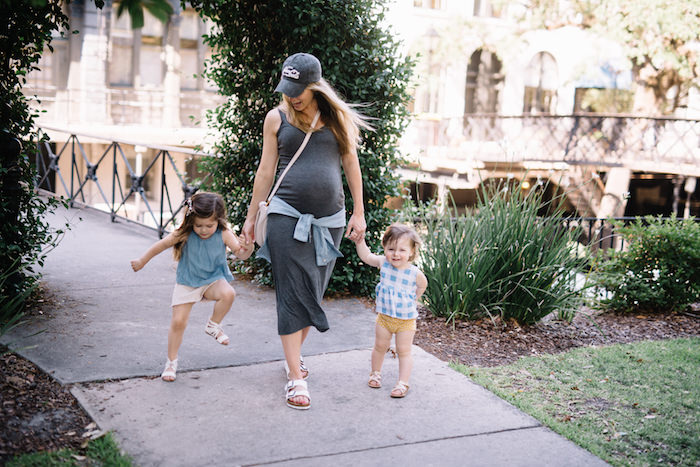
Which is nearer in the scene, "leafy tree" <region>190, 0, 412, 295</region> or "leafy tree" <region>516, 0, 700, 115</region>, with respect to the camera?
"leafy tree" <region>190, 0, 412, 295</region>

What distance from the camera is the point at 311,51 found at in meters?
5.79

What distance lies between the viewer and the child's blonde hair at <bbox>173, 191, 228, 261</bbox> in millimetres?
3863

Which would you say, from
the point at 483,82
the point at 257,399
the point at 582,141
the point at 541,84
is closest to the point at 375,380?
the point at 257,399

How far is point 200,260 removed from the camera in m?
3.96

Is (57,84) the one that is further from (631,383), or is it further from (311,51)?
(631,383)

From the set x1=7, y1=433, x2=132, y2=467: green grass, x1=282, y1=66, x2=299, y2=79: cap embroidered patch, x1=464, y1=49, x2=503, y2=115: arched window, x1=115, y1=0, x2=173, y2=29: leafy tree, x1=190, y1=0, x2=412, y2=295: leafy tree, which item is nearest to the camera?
x1=115, y1=0, x2=173, y2=29: leafy tree

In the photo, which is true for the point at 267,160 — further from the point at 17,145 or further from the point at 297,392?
the point at 17,145

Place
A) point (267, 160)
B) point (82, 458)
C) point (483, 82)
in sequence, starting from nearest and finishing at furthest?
1. point (82, 458)
2. point (267, 160)
3. point (483, 82)

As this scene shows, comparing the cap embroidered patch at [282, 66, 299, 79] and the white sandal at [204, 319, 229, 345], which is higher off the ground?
the cap embroidered patch at [282, 66, 299, 79]

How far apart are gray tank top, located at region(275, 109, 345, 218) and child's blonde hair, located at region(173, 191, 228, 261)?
0.42 m

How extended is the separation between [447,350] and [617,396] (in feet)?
4.02

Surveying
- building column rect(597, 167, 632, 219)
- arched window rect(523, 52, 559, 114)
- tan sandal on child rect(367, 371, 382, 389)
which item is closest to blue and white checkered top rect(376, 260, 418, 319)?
tan sandal on child rect(367, 371, 382, 389)

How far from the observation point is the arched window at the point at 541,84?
27781 millimetres

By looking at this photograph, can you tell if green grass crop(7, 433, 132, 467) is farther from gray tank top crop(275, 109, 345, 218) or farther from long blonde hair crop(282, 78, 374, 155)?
long blonde hair crop(282, 78, 374, 155)
